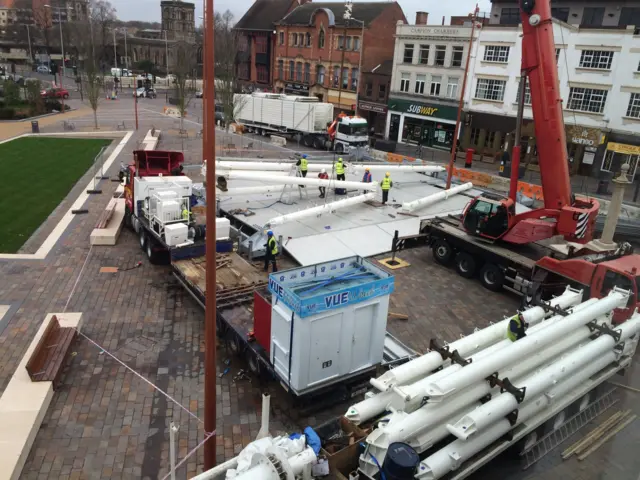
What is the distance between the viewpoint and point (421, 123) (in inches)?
1668

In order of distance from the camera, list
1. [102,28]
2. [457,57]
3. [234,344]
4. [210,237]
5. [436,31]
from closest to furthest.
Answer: [210,237] → [234,344] → [457,57] → [436,31] → [102,28]

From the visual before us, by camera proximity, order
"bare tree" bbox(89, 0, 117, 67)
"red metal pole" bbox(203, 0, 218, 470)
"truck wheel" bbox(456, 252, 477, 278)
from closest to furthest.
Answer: "red metal pole" bbox(203, 0, 218, 470), "truck wheel" bbox(456, 252, 477, 278), "bare tree" bbox(89, 0, 117, 67)

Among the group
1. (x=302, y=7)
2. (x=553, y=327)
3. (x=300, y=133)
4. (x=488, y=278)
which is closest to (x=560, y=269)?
(x=488, y=278)

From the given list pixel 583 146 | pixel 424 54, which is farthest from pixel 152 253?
pixel 424 54

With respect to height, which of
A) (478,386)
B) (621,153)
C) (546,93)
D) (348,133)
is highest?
(546,93)

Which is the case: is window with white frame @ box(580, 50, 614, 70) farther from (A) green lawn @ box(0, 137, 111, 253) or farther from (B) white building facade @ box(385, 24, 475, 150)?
(A) green lawn @ box(0, 137, 111, 253)

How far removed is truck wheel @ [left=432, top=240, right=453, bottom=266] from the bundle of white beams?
723 cm

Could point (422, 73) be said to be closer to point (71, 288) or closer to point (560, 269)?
point (560, 269)

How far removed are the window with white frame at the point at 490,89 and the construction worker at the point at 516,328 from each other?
31.2 m

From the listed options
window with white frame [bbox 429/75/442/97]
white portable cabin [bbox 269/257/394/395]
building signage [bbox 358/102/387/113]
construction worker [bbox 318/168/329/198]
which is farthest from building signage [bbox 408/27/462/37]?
white portable cabin [bbox 269/257/394/395]

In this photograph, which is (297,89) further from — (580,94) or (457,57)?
(580,94)

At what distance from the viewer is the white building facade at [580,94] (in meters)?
30.6

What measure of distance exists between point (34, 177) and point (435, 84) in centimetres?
2971

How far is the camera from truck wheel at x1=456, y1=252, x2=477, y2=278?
16484 mm
